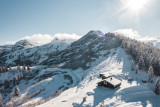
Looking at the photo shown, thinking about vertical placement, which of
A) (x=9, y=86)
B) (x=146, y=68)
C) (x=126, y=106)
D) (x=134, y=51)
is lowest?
(x=9, y=86)

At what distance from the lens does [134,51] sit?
70812mm

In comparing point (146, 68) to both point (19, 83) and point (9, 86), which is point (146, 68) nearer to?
point (19, 83)

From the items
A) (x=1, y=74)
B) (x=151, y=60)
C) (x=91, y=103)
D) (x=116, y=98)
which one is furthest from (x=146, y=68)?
(x=1, y=74)

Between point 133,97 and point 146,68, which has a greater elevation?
point 146,68

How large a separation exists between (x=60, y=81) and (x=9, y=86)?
52.2 metres

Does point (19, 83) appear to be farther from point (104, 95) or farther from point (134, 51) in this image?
point (134, 51)

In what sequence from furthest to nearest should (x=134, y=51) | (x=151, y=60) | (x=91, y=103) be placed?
(x=134, y=51) < (x=151, y=60) < (x=91, y=103)

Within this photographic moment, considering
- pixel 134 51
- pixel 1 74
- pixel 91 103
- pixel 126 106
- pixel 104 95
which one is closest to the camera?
pixel 126 106

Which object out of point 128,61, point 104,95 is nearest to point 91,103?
point 104,95

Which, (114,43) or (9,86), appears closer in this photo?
(9,86)

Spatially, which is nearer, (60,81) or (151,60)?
(151,60)

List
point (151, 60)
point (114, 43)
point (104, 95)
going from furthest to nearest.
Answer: point (114, 43), point (151, 60), point (104, 95)

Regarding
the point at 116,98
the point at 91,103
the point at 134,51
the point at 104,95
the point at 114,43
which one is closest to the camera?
the point at 91,103

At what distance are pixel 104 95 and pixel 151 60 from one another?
129ft
